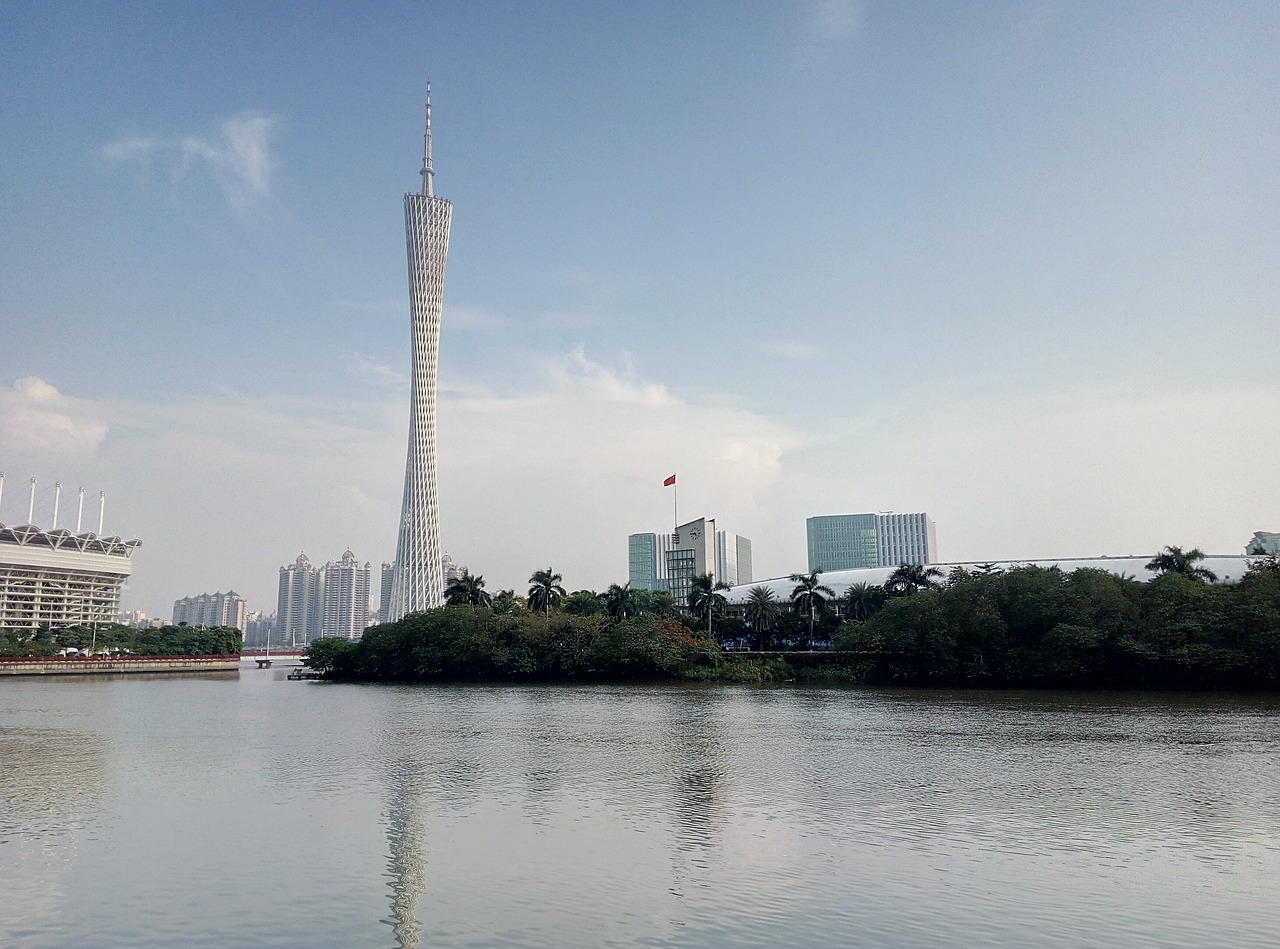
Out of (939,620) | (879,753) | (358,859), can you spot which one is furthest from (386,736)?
(939,620)

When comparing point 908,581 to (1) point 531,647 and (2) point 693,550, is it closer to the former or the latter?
(1) point 531,647

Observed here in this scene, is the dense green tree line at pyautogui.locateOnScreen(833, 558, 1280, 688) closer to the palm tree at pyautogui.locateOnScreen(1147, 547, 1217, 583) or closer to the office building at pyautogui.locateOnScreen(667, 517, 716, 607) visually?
the palm tree at pyautogui.locateOnScreen(1147, 547, 1217, 583)

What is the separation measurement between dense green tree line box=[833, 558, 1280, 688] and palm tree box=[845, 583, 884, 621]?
14446mm

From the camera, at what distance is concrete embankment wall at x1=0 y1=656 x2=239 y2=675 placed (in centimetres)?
9475

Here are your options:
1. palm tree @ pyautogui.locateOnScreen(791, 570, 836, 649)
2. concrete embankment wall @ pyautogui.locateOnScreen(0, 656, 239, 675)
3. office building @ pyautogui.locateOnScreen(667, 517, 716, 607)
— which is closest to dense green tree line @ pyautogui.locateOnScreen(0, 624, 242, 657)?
concrete embankment wall @ pyautogui.locateOnScreen(0, 656, 239, 675)

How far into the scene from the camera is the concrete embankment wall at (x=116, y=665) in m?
94.8

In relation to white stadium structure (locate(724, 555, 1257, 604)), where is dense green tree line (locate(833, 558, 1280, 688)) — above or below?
below

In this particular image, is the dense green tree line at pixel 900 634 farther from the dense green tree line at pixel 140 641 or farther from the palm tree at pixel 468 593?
the dense green tree line at pixel 140 641

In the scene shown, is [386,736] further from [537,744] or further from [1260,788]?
[1260,788]

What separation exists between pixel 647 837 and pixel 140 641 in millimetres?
132635

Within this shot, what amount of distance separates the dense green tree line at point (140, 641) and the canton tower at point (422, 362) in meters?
34.4

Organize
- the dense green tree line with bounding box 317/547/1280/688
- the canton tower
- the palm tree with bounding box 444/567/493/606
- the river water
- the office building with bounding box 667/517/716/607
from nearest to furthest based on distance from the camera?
the river water → the dense green tree line with bounding box 317/547/1280/688 → the palm tree with bounding box 444/567/493/606 → the canton tower → the office building with bounding box 667/517/716/607

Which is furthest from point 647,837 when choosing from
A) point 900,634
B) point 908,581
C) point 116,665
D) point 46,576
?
point 46,576

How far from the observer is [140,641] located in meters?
132
